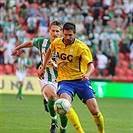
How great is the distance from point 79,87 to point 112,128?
9.70 feet

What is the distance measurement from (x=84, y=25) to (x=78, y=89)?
743 inches

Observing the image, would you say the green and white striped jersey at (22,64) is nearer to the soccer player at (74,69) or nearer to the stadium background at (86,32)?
the stadium background at (86,32)

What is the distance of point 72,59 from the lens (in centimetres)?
976

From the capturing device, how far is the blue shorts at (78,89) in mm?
9594

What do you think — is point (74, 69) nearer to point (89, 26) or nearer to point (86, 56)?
point (86, 56)

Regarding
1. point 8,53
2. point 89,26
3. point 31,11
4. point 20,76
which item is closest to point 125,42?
point 89,26

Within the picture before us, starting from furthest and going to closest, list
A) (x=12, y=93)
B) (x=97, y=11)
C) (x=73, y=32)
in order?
(x=97, y=11), (x=12, y=93), (x=73, y=32)

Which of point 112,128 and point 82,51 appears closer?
point 82,51

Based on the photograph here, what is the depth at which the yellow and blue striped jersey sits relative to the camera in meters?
9.71

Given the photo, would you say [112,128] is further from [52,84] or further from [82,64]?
[82,64]

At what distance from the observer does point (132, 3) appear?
30328 millimetres

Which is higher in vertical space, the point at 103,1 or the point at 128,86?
the point at 103,1

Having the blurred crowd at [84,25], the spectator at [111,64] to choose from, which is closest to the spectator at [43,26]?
the blurred crowd at [84,25]

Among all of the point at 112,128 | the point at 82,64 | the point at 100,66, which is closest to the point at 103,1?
the point at 100,66
